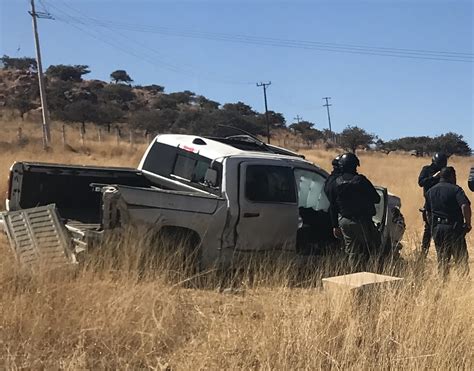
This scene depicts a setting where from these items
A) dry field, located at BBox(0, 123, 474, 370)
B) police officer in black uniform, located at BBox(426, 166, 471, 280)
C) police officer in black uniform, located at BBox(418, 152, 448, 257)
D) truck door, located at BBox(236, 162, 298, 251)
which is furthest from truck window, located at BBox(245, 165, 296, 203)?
police officer in black uniform, located at BBox(418, 152, 448, 257)

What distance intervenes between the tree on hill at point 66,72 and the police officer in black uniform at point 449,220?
3245 inches

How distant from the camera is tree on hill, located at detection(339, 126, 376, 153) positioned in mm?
80938

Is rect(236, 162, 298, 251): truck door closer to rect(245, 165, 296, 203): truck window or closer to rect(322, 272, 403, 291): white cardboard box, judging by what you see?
rect(245, 165, 296, 203): truck window

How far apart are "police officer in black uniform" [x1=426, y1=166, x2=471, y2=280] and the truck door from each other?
1.79 metres

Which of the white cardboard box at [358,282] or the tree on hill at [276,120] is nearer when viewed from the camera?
the white cardboard box at [358,282]

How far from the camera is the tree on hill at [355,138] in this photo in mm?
80938

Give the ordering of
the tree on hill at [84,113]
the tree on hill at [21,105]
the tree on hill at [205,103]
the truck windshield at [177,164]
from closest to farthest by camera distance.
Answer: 1. the truck windshield at [177,164]
2. the tree on hill at [84,113]
3. the tree on hill at [21,105]
4. the tree on hill at [205,103]

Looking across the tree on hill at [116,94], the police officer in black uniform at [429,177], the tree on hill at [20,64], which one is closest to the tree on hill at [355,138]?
the tree on hill at [116,94]

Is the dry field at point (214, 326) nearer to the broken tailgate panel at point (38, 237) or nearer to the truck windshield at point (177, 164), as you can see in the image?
the broken tailgate panel at point (38, 237)

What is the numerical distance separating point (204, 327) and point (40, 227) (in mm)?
2474

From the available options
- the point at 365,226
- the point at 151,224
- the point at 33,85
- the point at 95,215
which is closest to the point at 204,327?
the point at 151,224

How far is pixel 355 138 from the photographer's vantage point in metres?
81.2

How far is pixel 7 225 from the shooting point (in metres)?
6.49

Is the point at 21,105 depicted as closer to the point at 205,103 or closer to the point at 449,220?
the point at 205,103
